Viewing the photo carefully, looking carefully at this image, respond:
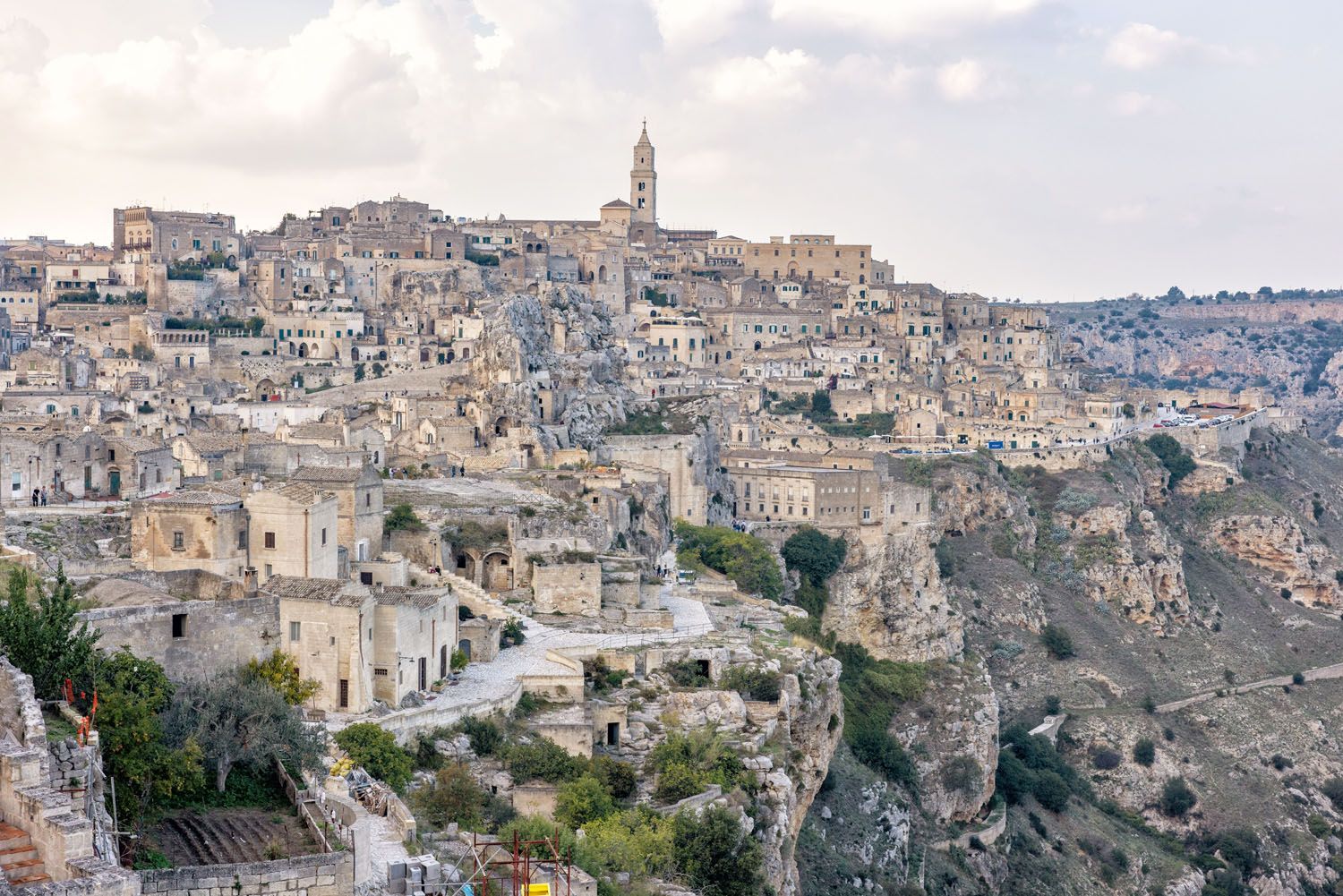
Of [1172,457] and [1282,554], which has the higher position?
[1172,457]

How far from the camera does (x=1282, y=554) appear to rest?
276ft

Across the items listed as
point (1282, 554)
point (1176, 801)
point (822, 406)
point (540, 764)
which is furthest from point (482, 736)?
point (1282, 554)

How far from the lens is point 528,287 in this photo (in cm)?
7375

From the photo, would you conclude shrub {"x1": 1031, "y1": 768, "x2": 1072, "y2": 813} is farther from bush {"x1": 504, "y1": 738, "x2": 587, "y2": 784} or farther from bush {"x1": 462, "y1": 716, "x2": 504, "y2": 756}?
bush {"x1": 462, "y1": 716, "x2": 504, "y2": 756}

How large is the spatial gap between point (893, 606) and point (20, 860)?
1904 inches

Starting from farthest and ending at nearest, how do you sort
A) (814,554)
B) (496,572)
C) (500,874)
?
(814,554), (496,572), (500,874)

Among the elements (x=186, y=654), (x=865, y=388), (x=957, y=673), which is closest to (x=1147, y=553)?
(x=865, y=388)

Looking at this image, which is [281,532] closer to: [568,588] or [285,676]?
[285,676]

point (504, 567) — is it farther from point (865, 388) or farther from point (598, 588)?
point (865, 388)

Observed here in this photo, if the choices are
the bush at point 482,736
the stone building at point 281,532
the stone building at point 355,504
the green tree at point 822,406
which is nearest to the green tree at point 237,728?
the bush at point 482,736

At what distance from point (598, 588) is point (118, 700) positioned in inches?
796

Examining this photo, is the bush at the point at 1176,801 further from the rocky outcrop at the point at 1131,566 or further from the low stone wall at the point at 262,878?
the low stone wall at the point at 262,878

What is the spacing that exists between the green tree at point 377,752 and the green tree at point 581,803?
2259 mm

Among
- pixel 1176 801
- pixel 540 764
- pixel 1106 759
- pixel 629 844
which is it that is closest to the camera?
pixel 629 844
